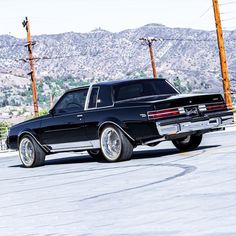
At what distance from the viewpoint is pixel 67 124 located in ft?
48.4

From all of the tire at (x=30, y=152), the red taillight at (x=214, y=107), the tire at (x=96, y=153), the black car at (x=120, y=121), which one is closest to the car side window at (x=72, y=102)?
the black car at (x=120, y=121)

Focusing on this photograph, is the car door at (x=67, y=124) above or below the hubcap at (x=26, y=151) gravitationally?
above

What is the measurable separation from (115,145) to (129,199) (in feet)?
18.6

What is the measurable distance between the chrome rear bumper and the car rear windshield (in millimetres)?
1385

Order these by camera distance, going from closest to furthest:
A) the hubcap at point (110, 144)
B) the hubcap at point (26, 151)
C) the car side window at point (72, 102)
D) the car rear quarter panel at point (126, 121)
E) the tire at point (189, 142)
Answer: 1. the car rear quarter panel at point (126, 121)
2. the hubcap at point (110, 144)
3. the car side window at point (72, 102)
4. the tire at point (189, 142)
5. the hubcap at point (26, 151)

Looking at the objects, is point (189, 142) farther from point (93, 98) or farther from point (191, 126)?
point (93, 98)

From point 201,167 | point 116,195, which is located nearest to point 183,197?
point 116,195

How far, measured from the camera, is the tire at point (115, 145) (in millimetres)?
13438

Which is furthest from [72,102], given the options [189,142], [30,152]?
[189,142]

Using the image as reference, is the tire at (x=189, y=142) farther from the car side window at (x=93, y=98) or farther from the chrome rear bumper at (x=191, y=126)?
the car side window at (x=93, y=98)

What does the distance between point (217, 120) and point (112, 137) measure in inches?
84.1

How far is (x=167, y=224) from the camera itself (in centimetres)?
621

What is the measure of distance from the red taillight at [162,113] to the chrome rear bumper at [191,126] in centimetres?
16

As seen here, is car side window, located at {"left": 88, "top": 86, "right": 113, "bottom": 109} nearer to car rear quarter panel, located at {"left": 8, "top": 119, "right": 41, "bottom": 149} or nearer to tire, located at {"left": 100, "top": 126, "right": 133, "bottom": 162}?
tire, located at {"left": 100, "top": 126, "right": 133, "bottom": 162}
